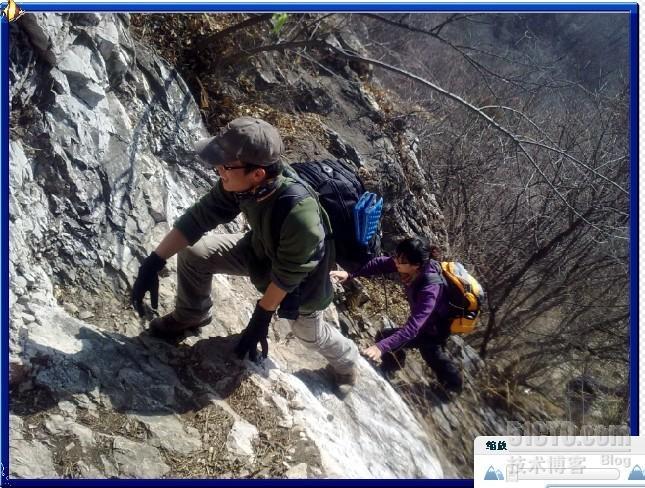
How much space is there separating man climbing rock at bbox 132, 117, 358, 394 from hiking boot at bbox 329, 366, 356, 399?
0.21m

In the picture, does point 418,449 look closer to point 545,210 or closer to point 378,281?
point 378,281

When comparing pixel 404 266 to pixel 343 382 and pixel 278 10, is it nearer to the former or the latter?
pixel 343 382

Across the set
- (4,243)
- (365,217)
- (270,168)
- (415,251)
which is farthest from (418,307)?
(4,243)

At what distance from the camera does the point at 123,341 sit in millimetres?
2678

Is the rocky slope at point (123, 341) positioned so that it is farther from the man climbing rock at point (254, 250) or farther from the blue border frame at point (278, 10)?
the man climbing rock at point (254, 250)

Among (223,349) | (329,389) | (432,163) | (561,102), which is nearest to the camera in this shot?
(223,349)

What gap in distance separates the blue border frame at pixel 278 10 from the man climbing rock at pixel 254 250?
24.4 inches

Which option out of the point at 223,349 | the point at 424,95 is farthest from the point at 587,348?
the point at 223,349

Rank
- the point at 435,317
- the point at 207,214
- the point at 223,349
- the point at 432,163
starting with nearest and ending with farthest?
the point at 207,214, the point at 223,349, the point at 435,317, the point at 432,163

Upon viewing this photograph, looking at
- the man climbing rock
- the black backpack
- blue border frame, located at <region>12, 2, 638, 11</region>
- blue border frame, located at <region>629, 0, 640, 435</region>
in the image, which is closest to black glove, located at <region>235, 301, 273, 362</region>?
the man climbing rock

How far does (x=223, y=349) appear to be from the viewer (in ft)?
9.43

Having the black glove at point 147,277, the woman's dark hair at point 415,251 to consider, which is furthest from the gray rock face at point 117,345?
the woman's dark hair at point 415,251

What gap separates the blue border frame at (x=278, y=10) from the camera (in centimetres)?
209

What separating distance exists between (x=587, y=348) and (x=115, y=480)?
592 centimetres
